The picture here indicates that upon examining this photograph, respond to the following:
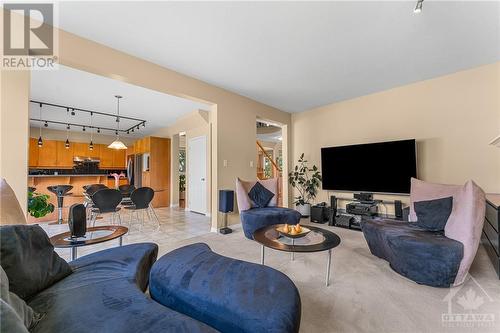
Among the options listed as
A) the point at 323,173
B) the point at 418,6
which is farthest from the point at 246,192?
the point at 418,6

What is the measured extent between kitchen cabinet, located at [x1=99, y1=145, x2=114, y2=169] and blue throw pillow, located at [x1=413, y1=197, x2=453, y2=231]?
9.26 meters

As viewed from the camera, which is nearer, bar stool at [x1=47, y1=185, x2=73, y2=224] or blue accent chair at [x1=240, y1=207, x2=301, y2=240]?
blue accent chair at [x1=240, y1=207, x2=301, y2=240]

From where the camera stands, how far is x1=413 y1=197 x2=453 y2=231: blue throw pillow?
226 cm

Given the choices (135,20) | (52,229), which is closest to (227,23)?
(135,20)

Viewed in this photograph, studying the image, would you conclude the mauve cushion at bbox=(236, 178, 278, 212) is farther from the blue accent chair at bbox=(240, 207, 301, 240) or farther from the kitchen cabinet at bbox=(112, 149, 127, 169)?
the kitchen cabinet at bbox=(112, 149, 127, 169)

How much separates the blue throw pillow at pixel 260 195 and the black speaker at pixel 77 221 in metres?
2.43

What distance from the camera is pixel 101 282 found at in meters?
1.34

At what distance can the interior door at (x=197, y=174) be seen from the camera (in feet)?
18.2

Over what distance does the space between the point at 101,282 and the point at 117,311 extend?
40 centimetres

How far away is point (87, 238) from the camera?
191 centimetres

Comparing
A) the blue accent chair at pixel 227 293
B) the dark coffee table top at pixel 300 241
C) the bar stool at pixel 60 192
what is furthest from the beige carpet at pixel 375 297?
the bar stool at pixel 60 192

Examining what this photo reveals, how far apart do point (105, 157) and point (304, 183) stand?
740cm

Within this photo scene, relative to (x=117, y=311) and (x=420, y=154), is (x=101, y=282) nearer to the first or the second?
(x=117, y=311)

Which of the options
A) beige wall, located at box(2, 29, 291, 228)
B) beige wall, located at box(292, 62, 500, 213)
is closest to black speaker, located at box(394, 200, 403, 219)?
beige wall, located at box(292, 62, 500, 213)
